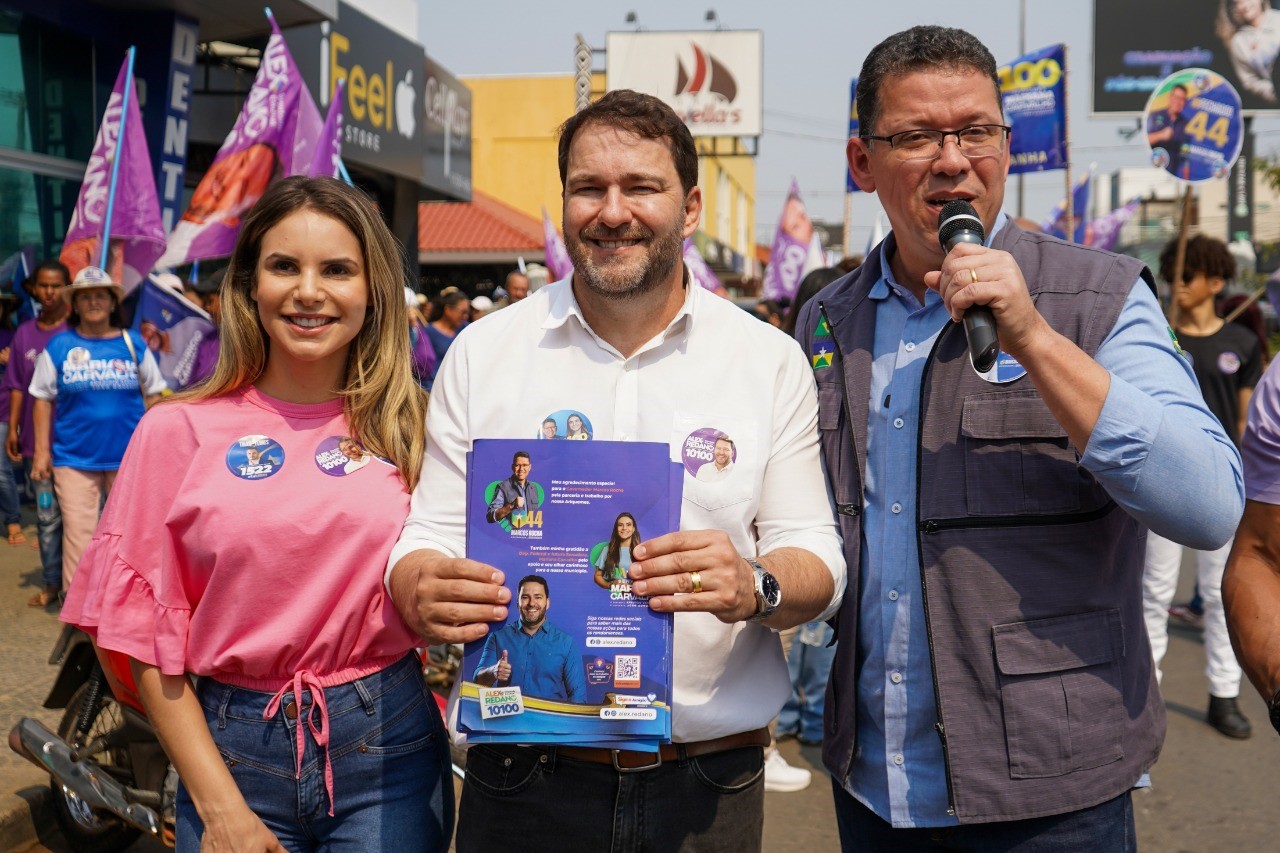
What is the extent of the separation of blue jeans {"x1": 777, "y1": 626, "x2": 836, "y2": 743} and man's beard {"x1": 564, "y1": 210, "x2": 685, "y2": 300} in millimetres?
3588

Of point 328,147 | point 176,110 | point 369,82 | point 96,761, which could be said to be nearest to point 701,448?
point 96,761

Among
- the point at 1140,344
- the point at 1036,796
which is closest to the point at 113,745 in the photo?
the point at 1036,796

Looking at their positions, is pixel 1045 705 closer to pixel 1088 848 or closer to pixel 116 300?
pixel 1088 848

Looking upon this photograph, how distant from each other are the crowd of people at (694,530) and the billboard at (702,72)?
101 ft

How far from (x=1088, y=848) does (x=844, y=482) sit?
0.81 metres

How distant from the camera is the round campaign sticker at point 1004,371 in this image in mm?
2098

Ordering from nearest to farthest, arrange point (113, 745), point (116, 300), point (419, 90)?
point (113, 745) → point (116, 300) → point (419, 90)

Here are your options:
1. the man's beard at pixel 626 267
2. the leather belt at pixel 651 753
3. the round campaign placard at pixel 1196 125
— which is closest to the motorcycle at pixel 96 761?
the leather belt at pixel 651 753

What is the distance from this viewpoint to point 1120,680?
212cm

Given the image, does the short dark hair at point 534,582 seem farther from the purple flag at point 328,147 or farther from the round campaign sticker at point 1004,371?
the purple flag at point 328,147

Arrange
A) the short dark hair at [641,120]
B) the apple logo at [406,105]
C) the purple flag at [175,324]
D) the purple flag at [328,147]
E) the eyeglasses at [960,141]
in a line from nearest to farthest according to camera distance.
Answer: the eyeglasses at [960,141]
the short dark hair at [641,120]
the purple flag at [175,324]
the purple flag at [328,147]
the apple logo at [406,105]

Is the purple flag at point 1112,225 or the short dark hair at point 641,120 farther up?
the purple flag at point 1112,225

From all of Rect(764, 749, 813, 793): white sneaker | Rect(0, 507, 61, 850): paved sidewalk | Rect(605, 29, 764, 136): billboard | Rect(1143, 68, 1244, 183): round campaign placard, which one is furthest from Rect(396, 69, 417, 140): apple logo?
Rect(605, 29, 764, 136): billboard

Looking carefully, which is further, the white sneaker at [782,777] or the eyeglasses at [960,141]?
the white sneaker at [782,777]
